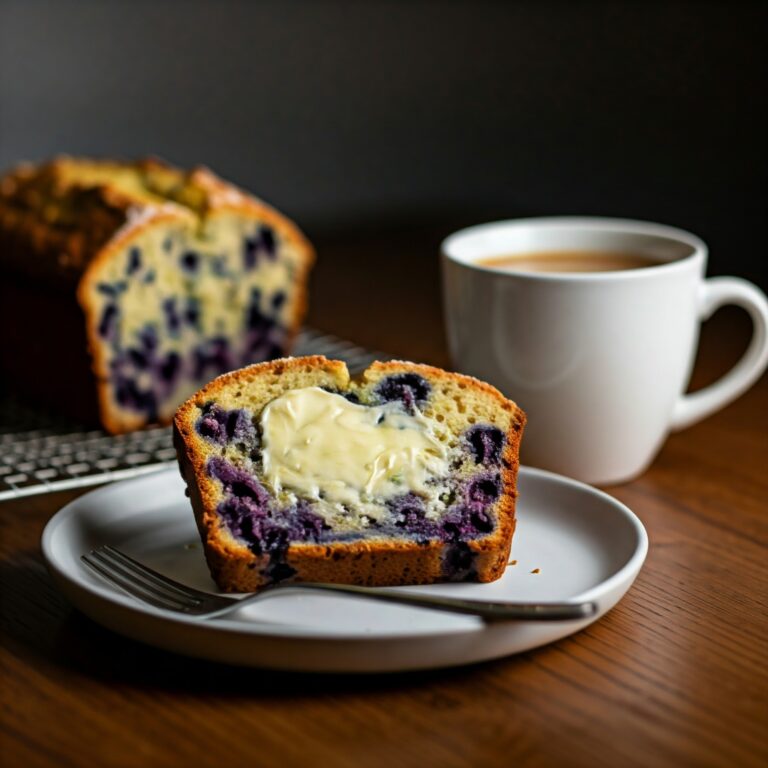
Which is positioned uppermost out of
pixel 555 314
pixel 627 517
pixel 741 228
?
pixel 555 314

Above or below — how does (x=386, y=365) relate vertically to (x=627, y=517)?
above

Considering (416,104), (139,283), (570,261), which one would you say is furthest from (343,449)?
(416,104)

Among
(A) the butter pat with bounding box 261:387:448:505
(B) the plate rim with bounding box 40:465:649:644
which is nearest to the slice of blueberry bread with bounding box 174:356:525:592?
(A) the butter pat with bounding box 261:387:448:505

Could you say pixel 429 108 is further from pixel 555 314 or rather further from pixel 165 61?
pixel 555 314

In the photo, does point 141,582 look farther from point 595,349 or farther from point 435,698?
point 595,349

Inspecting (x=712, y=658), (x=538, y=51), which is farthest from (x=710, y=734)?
(x=538, y=51)

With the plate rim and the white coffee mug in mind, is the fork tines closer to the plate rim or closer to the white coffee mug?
the plate rim

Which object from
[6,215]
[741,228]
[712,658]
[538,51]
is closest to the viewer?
[712,658]

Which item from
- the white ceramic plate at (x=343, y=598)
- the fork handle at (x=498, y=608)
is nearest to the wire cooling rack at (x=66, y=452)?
the white ceramic plate at (x=343, y=598)

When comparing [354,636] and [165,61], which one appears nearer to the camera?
[354,636]
